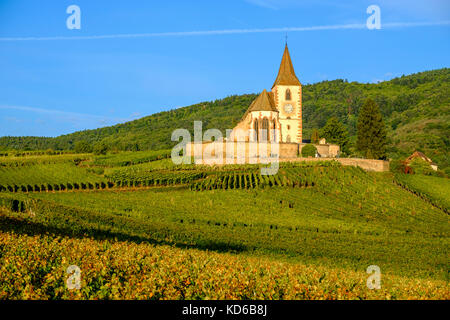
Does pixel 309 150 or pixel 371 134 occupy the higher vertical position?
pixel 371 134

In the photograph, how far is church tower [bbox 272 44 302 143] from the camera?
64562 millimetres

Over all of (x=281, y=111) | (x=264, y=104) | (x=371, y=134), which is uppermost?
(x=264, y=104)

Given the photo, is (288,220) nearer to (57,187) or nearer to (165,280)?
(165,280)

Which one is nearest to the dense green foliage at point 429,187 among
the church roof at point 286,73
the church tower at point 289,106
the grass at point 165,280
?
the church tower at point 289,106

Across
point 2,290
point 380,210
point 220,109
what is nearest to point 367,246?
point 380,210

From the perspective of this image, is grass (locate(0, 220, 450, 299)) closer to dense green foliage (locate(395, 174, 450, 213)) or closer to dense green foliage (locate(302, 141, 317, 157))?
dense green foliage (locate(395, 174, 450, 213))

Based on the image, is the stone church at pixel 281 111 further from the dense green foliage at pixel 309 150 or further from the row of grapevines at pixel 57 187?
the row of grapevines at pixel 57 187

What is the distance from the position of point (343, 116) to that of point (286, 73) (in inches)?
3139

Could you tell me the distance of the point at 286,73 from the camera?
65.9 m

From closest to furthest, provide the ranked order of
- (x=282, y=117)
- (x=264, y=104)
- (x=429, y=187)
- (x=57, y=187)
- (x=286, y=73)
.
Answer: (x=429, y=187)
(x=57, y=187)
(x=264, y=104)
(x=282, y=117)
(x=286, y=73)

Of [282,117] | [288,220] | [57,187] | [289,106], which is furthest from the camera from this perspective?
[289,106]

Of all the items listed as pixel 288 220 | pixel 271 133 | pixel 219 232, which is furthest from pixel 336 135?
pixel 219 232

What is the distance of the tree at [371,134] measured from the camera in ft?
203

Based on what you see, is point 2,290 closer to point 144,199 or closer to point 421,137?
point 144,199
